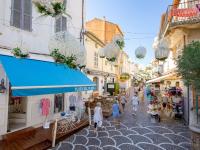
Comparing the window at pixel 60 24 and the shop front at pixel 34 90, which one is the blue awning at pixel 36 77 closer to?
the shop front at pixel 34 90

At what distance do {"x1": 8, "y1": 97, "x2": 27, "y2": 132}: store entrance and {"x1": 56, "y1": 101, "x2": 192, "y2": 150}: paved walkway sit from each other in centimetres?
327

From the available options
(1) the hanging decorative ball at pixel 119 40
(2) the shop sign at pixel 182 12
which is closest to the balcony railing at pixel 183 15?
(2) the shop sign at pixel 182 12

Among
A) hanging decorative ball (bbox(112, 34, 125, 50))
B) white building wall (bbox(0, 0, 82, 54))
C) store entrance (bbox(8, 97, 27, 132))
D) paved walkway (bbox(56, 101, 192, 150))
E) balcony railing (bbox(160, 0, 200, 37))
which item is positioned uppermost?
balcony railing (bbox(160, 0, 200, 37))

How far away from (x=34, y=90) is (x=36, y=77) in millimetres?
1005

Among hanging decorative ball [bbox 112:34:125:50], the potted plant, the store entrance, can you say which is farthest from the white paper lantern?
the store entrance

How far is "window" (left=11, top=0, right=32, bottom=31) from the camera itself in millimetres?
9672

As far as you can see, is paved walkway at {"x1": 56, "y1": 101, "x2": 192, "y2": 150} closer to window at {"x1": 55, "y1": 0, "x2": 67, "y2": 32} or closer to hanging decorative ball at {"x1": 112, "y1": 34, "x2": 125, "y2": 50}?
hanging decorative ball at {"x1": 112, "y1": 34, "x2": 125, "y2": 50}

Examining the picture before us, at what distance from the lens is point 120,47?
909cm

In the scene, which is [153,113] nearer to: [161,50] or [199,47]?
[199,47]

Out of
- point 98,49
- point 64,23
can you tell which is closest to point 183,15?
point 64,23

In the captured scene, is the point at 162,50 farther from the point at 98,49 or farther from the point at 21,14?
the point at 98,49

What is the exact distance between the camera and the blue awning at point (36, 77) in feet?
23.6

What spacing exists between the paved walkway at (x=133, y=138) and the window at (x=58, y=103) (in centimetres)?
281

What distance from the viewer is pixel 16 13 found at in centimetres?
979
